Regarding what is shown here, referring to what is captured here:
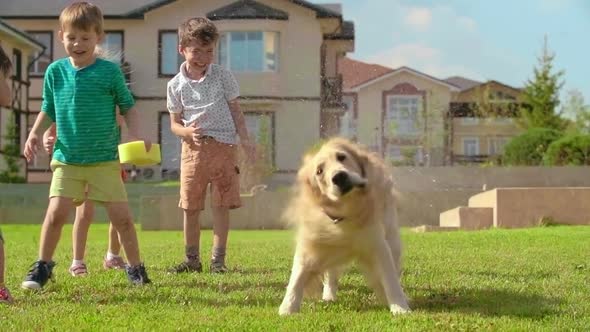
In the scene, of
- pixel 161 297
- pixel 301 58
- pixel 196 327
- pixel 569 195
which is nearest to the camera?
pixel 196 327

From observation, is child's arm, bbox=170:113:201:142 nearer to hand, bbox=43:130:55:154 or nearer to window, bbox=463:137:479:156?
hand, bbox=43:130:55:154

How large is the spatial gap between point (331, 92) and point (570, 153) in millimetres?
15456

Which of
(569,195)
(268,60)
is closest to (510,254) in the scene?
(569,195)

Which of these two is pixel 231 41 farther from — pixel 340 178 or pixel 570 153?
pixel 340 178

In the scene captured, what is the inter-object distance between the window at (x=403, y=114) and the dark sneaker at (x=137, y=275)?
3329cm

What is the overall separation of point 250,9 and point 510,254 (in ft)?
84.2

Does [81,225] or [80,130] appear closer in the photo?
[80,130]

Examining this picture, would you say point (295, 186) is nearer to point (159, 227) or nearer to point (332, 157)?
point (332, 157)

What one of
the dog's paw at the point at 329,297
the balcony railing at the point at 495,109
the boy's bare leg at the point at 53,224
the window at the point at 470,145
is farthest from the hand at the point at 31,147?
the window at the point at 470,145

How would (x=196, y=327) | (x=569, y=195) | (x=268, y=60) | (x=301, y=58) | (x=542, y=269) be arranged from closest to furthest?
(x=196, y=327), (x=542, y=269), (x=569, y=195), (x=301, y=58), (x=268, y=60)

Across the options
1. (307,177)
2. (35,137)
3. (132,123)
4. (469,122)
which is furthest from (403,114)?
(307,177)

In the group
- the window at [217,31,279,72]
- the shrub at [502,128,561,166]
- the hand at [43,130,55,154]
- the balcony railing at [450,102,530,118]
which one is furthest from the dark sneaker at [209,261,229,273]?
the balcony railing at [450,102,530,118]

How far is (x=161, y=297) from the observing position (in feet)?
17.7

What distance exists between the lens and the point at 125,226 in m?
6.05
